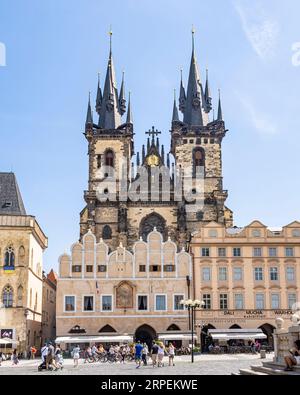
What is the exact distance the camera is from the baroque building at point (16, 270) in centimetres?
4684

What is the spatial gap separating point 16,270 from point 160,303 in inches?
506

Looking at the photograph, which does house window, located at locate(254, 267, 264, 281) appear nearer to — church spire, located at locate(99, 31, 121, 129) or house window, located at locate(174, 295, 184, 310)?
house window, located at locate(174, 295, 184, 310)

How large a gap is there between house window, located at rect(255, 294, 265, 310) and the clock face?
26510 millimetres

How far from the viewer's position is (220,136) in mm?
74062

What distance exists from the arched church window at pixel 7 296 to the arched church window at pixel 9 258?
162cm

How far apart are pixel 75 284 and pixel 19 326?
6334mm

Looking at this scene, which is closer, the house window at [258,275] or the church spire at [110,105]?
the house window at [258,275]

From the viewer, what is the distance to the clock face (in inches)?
2896

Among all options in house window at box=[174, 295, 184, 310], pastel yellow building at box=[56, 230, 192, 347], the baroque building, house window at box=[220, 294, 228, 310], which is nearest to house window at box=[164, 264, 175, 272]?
pastel yellow building at box=[56, 230, 192, 347]

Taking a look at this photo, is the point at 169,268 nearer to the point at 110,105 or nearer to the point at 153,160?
the point at 153,160

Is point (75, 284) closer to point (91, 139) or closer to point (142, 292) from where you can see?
point (142, 292)

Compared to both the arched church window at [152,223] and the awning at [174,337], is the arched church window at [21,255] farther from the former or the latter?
the arched church window at [152,223]

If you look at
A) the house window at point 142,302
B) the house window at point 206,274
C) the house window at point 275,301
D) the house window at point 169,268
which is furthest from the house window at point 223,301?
the house window at point 142,302

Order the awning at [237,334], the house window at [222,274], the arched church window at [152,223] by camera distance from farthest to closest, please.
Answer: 1. the arched church window at [152,223]
2. the house window at [222,274]
3. the awning at [237,334]
